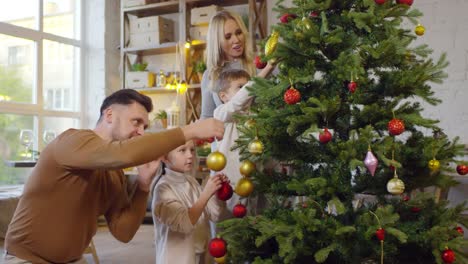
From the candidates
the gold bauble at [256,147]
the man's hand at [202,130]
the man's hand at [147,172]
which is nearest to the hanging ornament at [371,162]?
the gold bauble at [256,147]

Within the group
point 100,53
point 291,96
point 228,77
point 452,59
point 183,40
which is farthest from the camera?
point 100,53

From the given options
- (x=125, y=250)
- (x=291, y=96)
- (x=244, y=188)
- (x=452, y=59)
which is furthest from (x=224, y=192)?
(x=452, y=59)

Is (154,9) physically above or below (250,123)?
above

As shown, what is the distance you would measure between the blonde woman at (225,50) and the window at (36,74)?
274 centimetres

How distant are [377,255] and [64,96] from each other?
4906 millimetres

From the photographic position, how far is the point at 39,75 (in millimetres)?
5285

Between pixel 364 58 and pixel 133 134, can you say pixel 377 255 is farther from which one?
pixel 133 134

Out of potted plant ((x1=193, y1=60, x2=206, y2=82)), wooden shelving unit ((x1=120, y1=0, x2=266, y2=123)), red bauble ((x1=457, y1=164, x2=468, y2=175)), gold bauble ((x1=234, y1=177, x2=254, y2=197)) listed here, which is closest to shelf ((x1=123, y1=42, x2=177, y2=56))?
wooden shelving unit ((x1=120, y1=0, x2=266, y2=123))

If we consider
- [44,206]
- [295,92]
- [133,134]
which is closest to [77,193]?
[44,206]

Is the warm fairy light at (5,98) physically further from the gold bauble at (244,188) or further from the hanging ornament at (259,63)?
the gold bauble at (244,188)

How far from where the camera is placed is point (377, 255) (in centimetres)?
145

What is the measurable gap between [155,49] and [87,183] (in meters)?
3.92

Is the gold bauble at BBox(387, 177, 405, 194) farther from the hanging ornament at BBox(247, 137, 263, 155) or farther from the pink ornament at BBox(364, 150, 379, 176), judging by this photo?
the hanging ornament at BBox(247, 137, 263, 155)

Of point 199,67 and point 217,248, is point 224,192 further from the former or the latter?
point 199,67
